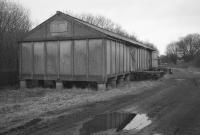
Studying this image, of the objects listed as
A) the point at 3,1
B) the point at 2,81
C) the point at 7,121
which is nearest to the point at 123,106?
the point at 7,121

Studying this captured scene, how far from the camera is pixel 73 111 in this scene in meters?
9.32

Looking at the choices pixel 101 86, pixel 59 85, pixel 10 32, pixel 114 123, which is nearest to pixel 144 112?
pixel 114 123

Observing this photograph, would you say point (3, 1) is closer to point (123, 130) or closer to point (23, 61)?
point (23, 61)

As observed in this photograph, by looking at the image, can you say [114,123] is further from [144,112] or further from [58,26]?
[58,26]

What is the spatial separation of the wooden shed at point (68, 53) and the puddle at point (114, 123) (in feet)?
23.9

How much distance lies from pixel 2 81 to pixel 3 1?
13765 mm

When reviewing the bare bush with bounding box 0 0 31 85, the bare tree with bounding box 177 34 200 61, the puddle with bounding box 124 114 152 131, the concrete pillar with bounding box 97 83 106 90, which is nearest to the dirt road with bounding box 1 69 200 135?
the puddle with bounding box 124 114 152 131

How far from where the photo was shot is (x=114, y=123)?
24.6 ft

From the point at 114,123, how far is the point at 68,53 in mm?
10072

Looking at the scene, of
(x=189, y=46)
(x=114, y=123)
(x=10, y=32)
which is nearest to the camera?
(x=114, y=123)

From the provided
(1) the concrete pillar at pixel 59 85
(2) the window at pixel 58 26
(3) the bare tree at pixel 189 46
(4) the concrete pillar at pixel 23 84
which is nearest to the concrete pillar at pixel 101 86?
(1) the concrete pillar at pixel 59 85

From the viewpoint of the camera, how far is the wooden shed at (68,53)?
16.0 meters

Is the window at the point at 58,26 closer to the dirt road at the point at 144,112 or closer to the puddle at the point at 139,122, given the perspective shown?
the dirt road at the point at 144,112

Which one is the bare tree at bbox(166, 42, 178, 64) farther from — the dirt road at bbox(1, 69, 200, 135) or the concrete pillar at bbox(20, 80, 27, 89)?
the dirt road at bbox(1, 69, 200, 135)
